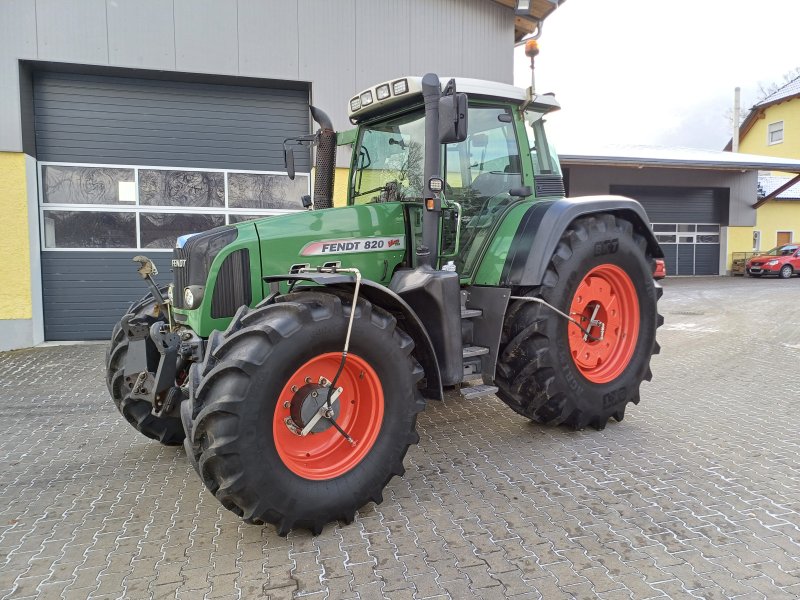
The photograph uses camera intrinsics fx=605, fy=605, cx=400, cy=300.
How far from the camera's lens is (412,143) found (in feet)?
13.9

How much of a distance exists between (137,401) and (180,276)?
91 centimetres

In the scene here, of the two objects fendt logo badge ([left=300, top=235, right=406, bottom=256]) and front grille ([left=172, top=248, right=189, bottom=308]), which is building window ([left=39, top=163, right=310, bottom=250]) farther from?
fendt logo badge ([left=300, top=235, right=406, bottom=256])

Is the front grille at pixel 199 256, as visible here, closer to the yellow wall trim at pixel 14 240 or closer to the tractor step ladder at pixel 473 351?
the tractor step ladder at pixel 473 351

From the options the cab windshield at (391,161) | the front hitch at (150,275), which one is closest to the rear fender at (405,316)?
the cab windshield at (391,161)

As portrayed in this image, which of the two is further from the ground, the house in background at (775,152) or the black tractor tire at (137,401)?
the house in background at (775,152)

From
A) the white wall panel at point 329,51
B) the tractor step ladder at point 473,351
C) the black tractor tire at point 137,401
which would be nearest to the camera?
the tractor step ladder at point 473,351

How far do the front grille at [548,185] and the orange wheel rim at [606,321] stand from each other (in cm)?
70

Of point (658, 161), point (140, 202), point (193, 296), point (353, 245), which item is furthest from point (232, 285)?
point (658, 161)

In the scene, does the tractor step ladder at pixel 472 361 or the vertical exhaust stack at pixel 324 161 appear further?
the vertical exhaust stack at pixel 324 161

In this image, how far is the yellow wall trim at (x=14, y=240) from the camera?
861 centimetres

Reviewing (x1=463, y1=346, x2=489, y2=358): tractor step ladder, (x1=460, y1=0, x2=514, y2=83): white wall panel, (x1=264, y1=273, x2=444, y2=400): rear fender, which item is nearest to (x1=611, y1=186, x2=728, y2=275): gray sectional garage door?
(x1=460, y1=0, x2=514, y2=83): white wall panel

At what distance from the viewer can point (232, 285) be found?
3.58 metres

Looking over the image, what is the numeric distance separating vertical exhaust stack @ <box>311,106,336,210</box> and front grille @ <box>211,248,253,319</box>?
1353mm

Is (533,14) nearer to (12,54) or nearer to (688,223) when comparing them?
(12,54)
